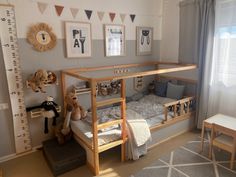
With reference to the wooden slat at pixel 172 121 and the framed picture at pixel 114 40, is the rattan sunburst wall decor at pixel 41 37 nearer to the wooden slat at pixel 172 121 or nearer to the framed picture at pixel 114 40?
the framed picture at pixel 114 40

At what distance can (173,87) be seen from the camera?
3484 mm

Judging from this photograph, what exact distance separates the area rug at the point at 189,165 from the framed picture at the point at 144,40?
6.40 ft

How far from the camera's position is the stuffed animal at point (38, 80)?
7.95 ft

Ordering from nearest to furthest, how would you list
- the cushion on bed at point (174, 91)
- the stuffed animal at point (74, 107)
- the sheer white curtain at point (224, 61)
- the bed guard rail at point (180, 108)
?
the stuffed animal at point (74, 107) < the sheer white curtain at point (224, 61) < the bed guard rail at point (180, 108) < the cushion on bed at point (174, 91)

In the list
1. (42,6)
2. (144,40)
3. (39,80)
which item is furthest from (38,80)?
(144,40)

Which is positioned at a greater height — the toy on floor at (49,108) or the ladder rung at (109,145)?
the toy on floor at (49,108)

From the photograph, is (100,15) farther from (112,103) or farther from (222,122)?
(222,122)

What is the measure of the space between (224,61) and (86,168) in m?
2.60

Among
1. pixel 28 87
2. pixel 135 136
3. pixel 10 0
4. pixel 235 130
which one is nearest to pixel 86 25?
pixel 10 0

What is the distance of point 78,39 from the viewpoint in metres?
2.82

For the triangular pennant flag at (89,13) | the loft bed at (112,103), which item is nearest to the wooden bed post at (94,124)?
the loft bed at (112,103)

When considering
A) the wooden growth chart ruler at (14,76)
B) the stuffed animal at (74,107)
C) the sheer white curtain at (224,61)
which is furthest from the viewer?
the sheer white curtain at (224,61)

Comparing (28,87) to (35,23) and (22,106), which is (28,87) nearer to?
(22,106)

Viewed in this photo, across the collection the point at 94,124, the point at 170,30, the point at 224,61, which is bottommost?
the point at 94,124
